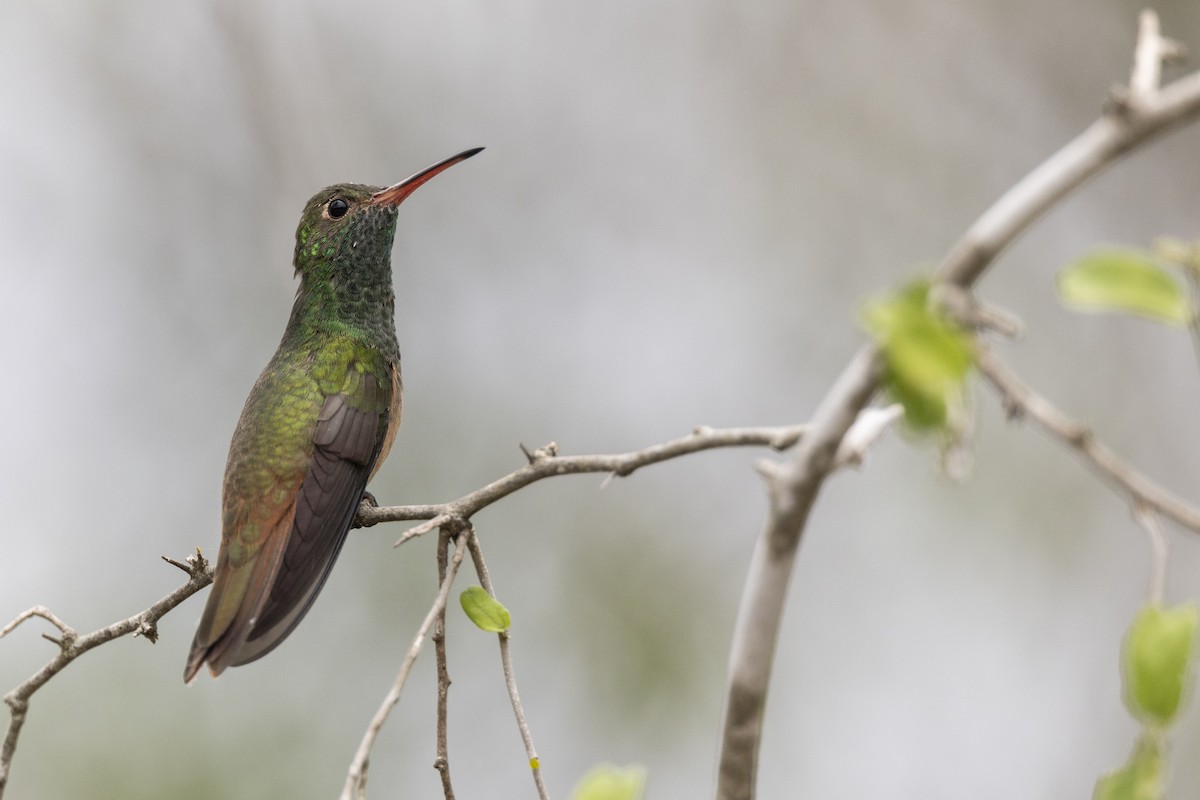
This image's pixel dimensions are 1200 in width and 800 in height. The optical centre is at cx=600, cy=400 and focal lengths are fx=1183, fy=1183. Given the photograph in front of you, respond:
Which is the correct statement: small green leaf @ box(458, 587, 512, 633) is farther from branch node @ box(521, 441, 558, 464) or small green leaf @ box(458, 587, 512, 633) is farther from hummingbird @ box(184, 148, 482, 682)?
hummingbird @ box(184, 148, 482, 682)

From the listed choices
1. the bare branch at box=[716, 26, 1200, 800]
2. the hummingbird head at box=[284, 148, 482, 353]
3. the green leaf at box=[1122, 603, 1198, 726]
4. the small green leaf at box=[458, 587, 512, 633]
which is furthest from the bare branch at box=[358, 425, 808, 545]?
the hummingbird head at box=[284, 148, 482, 353]

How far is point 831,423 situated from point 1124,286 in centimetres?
35

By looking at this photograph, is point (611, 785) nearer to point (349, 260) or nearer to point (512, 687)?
point (512, 687)

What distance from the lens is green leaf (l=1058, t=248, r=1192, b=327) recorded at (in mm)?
1267

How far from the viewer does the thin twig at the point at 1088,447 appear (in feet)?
3.95

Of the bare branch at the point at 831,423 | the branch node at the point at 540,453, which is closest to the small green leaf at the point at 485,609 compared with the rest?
the branch node at the point at 540,453

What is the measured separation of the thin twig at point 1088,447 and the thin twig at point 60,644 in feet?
6.97

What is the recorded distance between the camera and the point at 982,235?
1.26 metres

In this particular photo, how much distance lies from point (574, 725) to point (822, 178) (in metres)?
5.25

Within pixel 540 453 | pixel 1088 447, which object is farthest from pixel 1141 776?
pixel 540 453

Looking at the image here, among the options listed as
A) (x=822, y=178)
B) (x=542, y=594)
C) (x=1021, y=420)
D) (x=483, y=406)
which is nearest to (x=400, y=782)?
(x=542, y=594)

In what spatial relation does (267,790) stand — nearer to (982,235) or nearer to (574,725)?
(574,725)

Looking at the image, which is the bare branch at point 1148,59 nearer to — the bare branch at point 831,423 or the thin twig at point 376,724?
the bare branch at point 831,423

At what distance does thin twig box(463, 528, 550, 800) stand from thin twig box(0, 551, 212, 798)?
899mm
